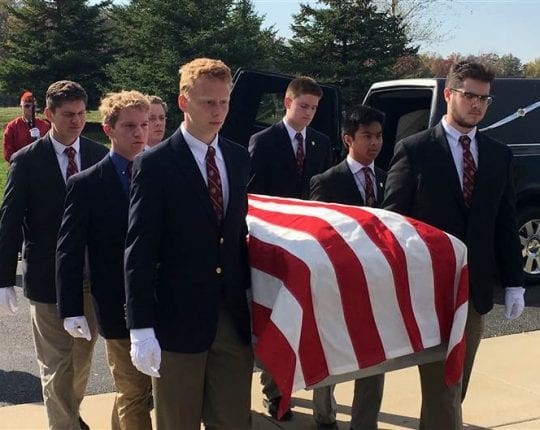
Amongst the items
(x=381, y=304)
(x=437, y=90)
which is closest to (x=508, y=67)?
(x=437, y=90)

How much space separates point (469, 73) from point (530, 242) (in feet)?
15.1

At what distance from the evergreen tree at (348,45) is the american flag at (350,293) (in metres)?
21.1

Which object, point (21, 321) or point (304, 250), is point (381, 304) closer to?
point (304, 250)

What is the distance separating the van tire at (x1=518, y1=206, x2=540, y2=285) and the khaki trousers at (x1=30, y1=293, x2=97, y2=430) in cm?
501

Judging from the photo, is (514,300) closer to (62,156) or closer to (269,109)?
(62,156)

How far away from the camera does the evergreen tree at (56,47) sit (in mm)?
26422

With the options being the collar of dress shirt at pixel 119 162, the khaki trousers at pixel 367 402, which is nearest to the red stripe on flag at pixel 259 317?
the collar of dress shirt at pixel 119 162

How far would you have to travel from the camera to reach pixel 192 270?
2660 millimetres

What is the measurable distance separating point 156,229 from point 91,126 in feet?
89.1

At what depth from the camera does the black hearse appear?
6965mm

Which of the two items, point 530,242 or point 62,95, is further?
point 530,242

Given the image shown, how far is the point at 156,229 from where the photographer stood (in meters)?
2.60

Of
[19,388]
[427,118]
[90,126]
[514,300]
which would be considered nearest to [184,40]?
[90,126]

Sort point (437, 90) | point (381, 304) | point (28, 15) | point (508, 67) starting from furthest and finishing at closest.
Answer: point (508, 67)
point (28, 15)
point (437, 90)
point (381, 304)
